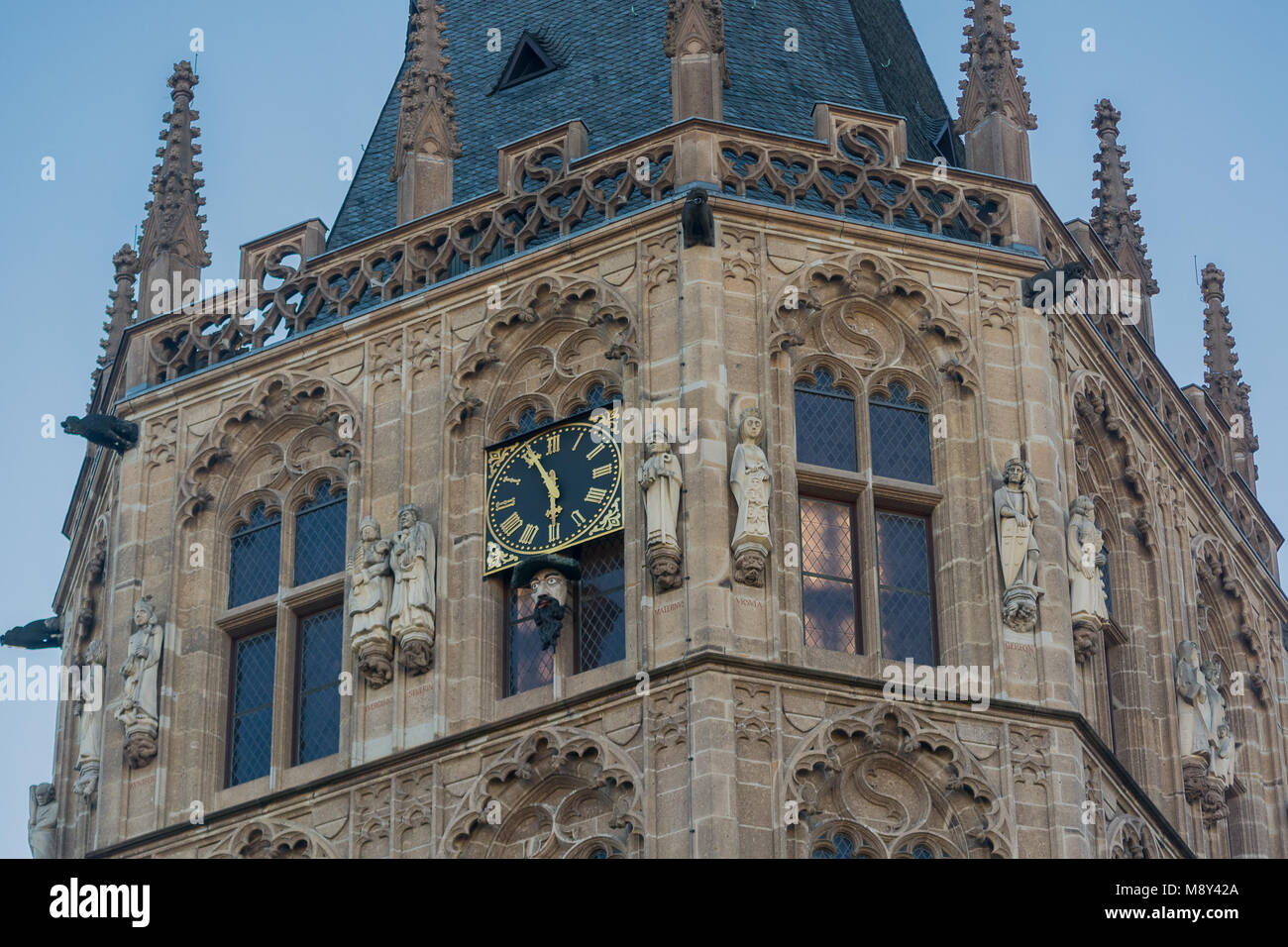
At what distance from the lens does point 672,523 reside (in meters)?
33.8

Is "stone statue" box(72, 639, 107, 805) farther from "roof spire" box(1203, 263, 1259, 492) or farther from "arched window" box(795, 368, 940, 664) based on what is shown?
"roof spire" box(1203, 263, 1259, 492)

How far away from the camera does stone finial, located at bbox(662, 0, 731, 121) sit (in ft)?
120

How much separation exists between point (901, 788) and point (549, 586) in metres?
3.39

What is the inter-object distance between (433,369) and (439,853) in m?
4.75

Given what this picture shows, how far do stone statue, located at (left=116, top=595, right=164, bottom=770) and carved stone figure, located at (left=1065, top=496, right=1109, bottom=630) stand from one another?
7823mm

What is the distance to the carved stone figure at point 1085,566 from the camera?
3459cm

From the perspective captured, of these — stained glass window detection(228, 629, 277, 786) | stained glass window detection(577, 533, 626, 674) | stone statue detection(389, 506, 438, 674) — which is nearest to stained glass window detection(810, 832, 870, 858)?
stained glass window detection(577, 533, 626, 674)

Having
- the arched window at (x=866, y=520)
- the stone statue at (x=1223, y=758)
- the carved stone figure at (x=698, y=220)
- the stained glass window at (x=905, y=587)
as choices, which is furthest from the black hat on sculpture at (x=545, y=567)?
the stone statue at (x=1223, y=758)

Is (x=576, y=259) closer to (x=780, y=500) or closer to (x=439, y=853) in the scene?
(x=780, y=500)
